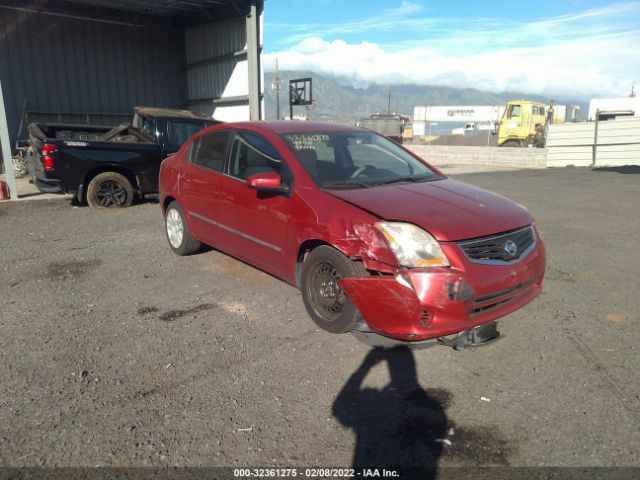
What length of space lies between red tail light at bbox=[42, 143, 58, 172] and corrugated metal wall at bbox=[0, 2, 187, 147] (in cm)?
970

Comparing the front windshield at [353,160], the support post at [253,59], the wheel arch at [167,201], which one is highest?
the support post at [253,59]

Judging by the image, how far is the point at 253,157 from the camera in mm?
4379

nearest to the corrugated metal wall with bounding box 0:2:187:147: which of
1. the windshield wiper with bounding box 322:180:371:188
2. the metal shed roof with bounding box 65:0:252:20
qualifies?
the metal shed roof with bounding box 65:0:252:20

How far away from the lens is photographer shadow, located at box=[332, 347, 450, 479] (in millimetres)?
2348

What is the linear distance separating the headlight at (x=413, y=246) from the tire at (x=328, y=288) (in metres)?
0.31

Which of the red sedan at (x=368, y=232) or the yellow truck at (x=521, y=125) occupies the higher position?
the yellow truck at (x=521, y=125)

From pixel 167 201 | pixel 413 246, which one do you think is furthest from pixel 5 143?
pixel 413 246

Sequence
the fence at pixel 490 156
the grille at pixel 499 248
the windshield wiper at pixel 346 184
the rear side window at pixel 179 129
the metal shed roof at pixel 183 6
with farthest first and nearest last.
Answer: the fence at pixel 490 156 < the metal shed roof at pixel 183 6 < the rear side window at pixel 179 129 < the windshield wiper at pixel 346 184 < the grille at pixel 499 248

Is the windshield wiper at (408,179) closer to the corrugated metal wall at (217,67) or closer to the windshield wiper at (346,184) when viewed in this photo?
the windshield wiper at (346,184)

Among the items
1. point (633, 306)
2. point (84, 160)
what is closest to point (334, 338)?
point (633, 306)

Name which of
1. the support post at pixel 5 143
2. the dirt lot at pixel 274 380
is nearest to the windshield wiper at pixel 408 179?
the dirt lot at pixel 274 380

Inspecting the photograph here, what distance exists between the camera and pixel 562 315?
158 inches

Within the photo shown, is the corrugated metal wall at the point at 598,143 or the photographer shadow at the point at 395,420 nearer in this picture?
the photographer shadow at the point at 395,420

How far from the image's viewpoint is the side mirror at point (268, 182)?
381 centimetres
